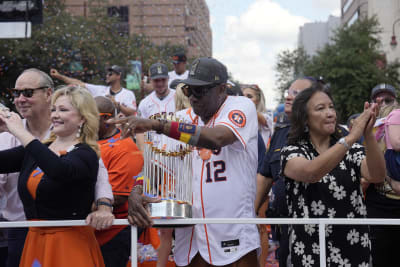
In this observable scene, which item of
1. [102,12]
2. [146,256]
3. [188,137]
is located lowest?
[146,256]

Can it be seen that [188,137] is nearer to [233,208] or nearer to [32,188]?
[233,208]

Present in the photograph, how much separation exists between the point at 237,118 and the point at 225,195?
0.49 m

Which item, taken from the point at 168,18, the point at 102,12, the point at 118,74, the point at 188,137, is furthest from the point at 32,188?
the point at 168,18

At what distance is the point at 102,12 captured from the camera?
116ft

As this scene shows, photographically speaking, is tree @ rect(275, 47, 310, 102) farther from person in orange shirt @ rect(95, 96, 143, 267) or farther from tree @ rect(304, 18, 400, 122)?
person in orange shirt @ rect(95, 96, 143, 267)

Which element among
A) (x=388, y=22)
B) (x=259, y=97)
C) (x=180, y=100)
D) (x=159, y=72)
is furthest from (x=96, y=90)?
(x=388, y=22)

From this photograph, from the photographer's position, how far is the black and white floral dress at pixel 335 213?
11.0ft

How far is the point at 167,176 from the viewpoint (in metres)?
3.25

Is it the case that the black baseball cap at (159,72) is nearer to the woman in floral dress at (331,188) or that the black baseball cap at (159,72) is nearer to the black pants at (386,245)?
the black pants at (386,245)

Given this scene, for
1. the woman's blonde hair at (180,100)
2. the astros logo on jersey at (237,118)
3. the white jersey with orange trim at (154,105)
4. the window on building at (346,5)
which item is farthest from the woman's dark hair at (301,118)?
the window on building at (346,5)

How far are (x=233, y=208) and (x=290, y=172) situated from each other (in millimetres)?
437

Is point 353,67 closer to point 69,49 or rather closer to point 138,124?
point 69,49

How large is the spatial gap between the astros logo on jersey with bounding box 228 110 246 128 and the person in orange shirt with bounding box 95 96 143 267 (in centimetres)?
158

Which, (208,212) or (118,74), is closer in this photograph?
(208,212)
